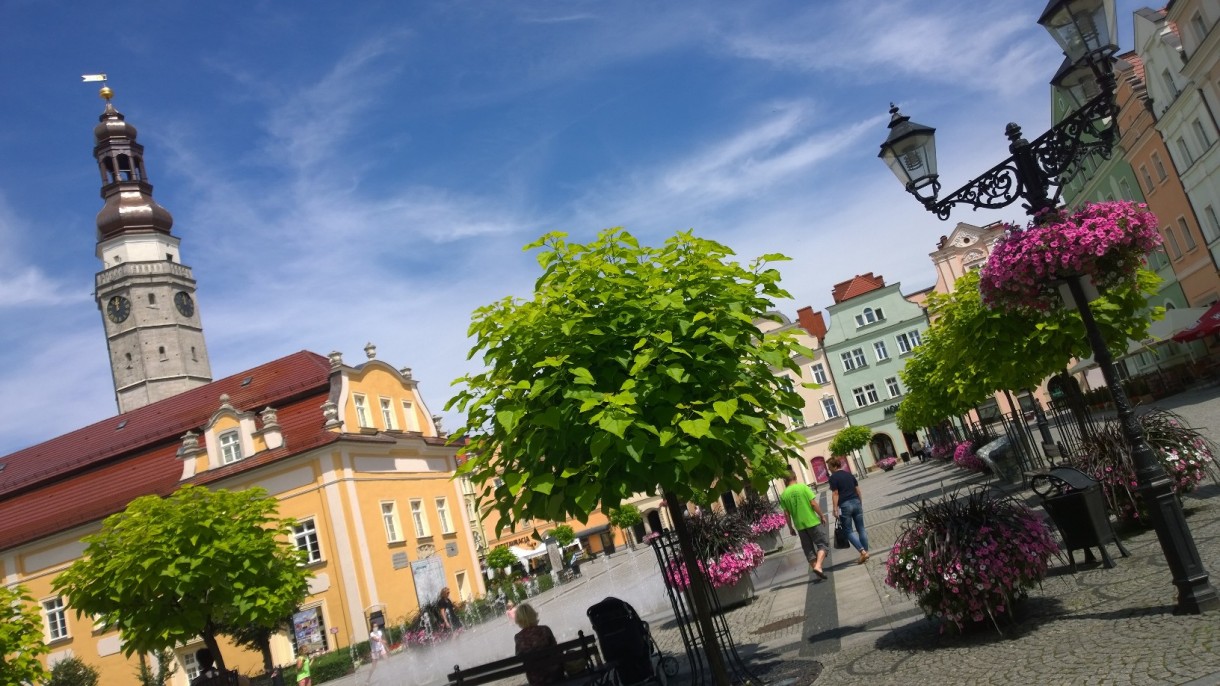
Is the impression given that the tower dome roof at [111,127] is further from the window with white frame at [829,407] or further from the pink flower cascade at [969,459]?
the pink flower cascade at [969,459]

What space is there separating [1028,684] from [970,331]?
8.10m

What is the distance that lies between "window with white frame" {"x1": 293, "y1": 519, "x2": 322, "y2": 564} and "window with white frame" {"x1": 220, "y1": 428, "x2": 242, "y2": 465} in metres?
4.37

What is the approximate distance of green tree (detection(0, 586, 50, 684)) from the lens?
17.8 meters

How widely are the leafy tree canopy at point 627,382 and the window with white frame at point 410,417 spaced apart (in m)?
32.1

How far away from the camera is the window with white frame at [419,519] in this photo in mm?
36375

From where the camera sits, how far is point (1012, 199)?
7883 mm

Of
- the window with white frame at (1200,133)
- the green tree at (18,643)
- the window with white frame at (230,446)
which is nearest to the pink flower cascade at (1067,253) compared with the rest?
the green tree at (18,643)

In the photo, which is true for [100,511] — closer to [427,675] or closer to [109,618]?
[109,618]

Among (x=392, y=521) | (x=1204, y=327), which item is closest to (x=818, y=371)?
(x=1204, y=327)

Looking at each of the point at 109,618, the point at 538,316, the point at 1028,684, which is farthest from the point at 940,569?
the point at 109,618

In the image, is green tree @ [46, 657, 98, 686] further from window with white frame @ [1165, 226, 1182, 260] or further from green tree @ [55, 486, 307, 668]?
window with white frame @ [1165, 226, 1182, 260]

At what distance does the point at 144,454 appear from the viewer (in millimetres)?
38375

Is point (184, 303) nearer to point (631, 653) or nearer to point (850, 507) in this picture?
point (850, 507)

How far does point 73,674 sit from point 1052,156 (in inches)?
1371
